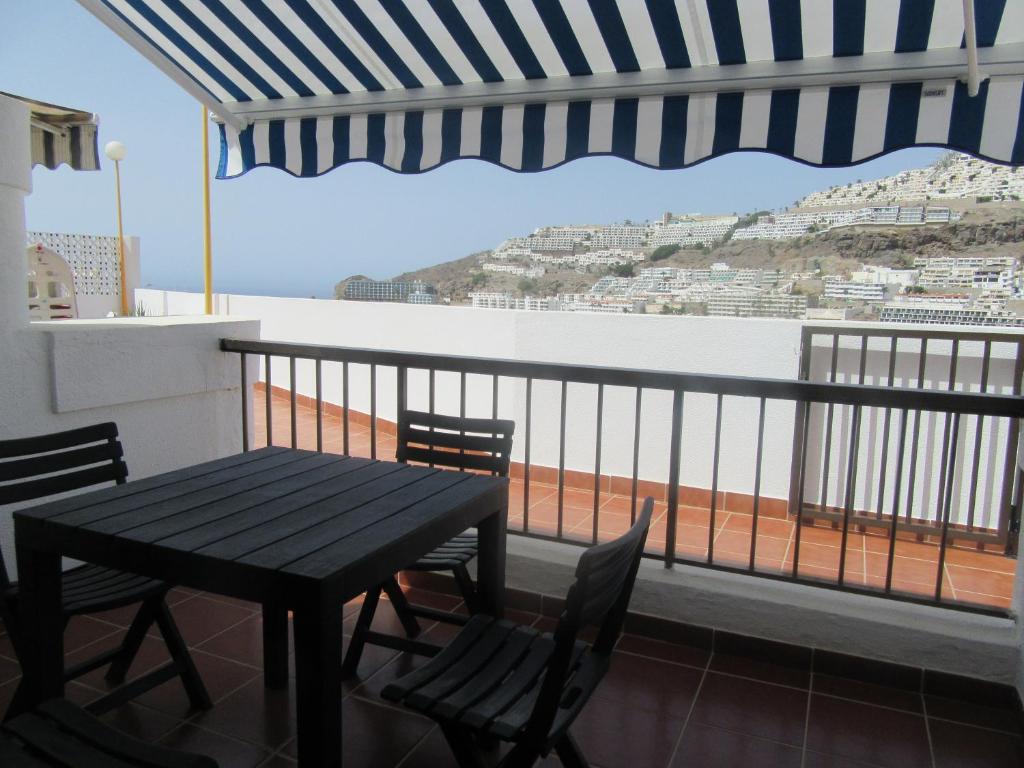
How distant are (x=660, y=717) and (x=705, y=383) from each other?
1.24 m

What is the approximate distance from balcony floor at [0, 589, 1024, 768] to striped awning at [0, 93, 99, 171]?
10.8 ft

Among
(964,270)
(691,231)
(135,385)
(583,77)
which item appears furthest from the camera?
(691,231)

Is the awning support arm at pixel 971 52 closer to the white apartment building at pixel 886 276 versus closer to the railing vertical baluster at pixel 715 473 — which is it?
the railing vertical baluster at pixel 715 473

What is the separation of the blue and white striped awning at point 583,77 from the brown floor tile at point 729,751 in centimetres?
217

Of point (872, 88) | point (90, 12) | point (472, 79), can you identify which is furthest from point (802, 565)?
point (90, 12)

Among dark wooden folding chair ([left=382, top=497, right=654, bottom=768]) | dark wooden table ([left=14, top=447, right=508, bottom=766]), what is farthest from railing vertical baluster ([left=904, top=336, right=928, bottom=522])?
dark wooden folding chair ([left=382, top=497, right=654, bottom=768])

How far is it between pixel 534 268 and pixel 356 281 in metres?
4.74

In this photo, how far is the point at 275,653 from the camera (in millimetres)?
2586

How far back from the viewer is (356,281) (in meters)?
10.7

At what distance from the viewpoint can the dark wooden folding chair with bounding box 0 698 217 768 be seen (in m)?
1.30

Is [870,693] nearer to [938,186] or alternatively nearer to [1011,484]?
[1011,484]

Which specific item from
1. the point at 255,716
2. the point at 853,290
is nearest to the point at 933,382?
the point at 255,716

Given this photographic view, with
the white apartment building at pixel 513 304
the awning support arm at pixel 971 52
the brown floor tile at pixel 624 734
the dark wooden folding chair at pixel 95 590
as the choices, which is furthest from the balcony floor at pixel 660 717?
the white apartment building at pixel 513 304

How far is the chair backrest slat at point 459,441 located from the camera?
282 centimetres
